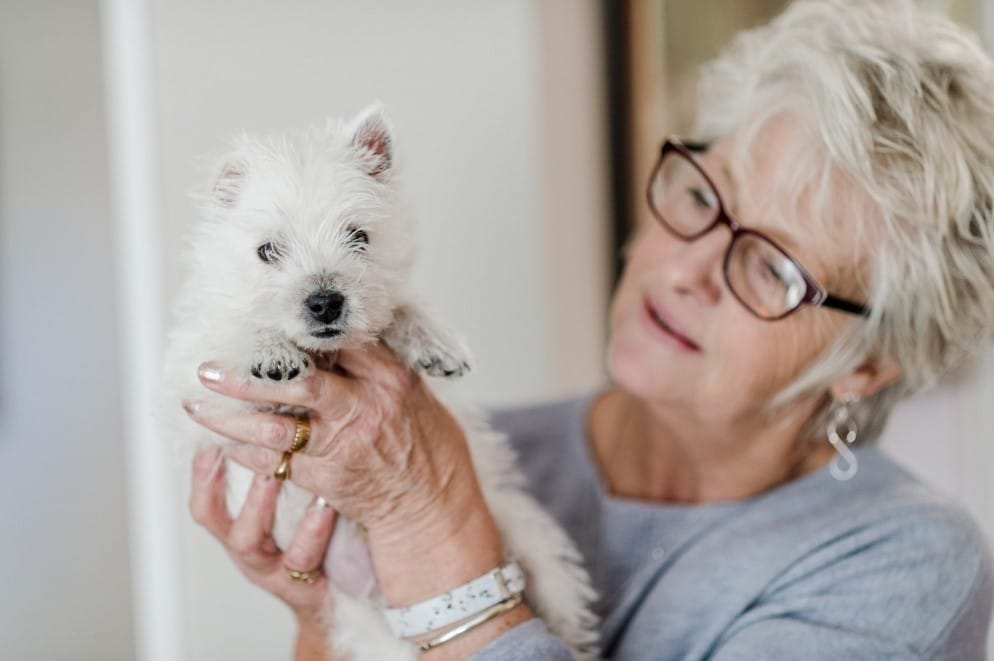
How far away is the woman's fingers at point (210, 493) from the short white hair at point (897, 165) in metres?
0.86

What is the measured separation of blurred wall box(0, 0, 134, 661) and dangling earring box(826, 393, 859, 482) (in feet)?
4.25

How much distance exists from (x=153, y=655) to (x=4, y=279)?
0.74 metres

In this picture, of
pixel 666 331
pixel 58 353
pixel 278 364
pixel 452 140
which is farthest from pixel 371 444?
pixel 452 140

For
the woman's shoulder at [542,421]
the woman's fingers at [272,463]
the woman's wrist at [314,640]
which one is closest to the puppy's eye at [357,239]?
the woman's fingers at [272,463]

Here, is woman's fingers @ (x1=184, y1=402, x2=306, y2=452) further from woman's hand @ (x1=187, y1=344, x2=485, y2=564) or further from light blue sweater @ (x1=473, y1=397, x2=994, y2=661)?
light blue sweater @ (x1=473, y1=397, x2=994, y2=661)

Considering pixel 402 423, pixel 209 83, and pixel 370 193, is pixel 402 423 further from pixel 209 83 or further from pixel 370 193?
pixel 209 83

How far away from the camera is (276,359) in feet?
2.87

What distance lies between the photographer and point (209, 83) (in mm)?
1570

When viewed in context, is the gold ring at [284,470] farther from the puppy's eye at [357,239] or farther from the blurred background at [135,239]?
the blurred background at [135,239]

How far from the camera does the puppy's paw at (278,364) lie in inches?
34.3

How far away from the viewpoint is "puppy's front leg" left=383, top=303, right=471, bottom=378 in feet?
3.26

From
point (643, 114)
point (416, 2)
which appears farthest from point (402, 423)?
point (643, 114)

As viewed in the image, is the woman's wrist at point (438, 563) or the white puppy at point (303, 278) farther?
the woman's wrist at point (438, 563)

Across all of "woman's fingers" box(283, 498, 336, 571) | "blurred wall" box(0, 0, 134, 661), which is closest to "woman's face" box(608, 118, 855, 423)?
"woman's fingers" box(283, 498, 336, 571)
